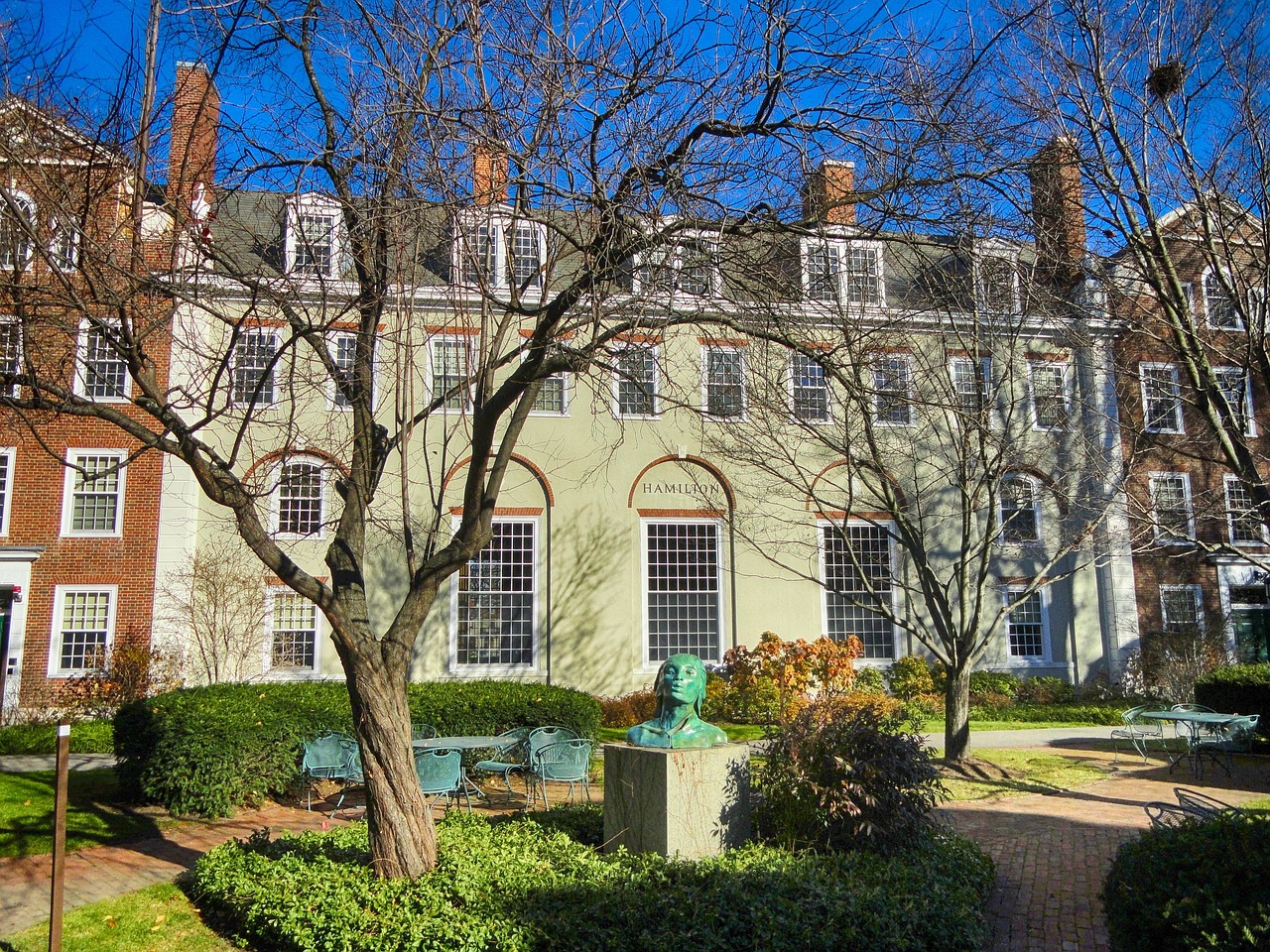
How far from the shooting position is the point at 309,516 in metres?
20.2

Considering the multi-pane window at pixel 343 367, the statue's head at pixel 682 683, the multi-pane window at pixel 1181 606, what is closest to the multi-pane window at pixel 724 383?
the statue's head at pixel 682 683

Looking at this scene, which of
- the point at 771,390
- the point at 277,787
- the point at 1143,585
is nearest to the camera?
the point at 277,787

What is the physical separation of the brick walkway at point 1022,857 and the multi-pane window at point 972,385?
12.4 feet

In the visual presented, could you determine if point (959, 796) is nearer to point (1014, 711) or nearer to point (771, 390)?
point (771, 390)

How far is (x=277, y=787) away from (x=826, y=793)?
701 cm

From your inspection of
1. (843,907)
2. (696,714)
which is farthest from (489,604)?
(843,907)

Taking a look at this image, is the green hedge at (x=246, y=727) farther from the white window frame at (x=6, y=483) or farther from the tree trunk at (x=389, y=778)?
the white window frame at (x=6, y=483)

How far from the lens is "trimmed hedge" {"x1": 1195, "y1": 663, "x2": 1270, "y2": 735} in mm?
15203

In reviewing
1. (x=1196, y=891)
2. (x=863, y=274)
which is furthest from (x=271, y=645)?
(x=1196, y=891)

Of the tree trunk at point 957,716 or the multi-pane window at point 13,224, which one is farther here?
the tree trunk at point 957,716

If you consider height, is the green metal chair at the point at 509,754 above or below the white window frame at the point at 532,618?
below

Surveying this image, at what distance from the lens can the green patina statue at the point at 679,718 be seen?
7504mm

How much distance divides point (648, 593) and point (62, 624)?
11.8m

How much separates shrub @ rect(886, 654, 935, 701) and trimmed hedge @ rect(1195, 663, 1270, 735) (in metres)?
5.32
